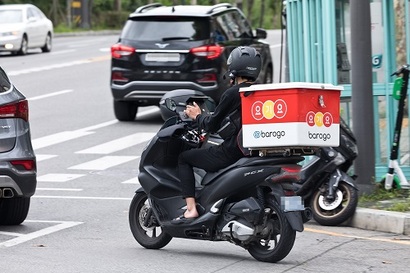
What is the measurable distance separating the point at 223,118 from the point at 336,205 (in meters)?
2.22

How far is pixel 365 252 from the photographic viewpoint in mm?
9422

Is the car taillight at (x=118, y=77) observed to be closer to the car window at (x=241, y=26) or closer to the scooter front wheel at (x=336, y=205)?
the car window at (x=241, y=26)

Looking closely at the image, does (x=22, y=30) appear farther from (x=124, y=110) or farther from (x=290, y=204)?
(x=290, y=204)

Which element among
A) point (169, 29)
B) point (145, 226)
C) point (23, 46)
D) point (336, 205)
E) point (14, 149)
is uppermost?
point (169, 29)

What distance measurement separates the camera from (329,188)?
10.7m

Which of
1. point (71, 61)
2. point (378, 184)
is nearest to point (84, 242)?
point (378, 184)

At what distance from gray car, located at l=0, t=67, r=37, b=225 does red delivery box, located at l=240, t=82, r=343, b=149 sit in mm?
2464

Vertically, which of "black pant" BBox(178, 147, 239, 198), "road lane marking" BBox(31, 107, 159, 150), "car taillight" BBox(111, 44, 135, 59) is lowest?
"road lane marking" BBox(31, 107, 159, 150)

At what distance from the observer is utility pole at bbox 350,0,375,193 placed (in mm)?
11594

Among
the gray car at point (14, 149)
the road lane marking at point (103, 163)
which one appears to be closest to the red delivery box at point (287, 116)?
the gray car at point (14, 149)

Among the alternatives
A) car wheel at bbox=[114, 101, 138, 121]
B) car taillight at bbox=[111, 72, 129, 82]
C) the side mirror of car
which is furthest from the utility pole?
the side mirror of car

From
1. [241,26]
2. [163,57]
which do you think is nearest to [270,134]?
[163,57]

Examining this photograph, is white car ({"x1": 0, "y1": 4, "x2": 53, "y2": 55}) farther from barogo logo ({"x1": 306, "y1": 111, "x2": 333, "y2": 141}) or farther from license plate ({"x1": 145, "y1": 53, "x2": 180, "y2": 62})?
barogo logo ({"x1": 306, "y1": 111, "x2": 333, "y2": 141})

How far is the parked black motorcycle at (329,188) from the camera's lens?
1067cm
